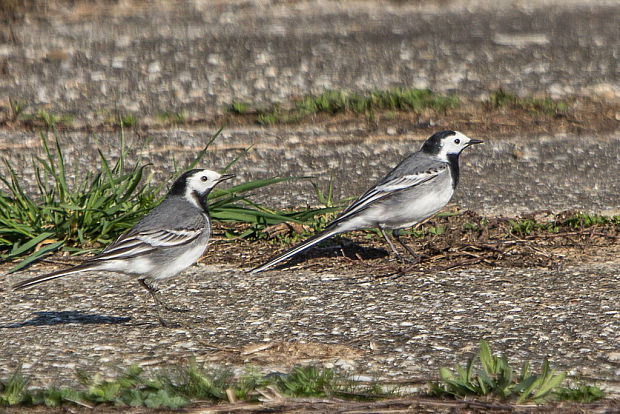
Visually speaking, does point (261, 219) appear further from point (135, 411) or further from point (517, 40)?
point (517, 40)

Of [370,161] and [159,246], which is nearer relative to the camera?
[159,246]

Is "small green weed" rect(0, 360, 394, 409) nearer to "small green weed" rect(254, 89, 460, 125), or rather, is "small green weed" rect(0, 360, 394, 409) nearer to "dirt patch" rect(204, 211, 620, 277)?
"dirt patch" rect(204, 211, 620, 277)

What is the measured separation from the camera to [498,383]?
12.8 feet

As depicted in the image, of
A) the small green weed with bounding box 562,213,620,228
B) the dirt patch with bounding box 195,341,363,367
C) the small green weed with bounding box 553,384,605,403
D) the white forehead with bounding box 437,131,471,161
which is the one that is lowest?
the small green weed with bounding box 562,213,620,228

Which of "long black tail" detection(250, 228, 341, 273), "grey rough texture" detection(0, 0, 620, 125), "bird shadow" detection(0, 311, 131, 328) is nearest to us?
"bird shadow" detection(0, 311, 131, 328)

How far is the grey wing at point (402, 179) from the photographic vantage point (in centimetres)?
682

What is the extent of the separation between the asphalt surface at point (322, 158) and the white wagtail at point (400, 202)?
512 mm

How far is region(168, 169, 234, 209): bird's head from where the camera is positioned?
6.06 metres

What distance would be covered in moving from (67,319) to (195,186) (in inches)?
50.0

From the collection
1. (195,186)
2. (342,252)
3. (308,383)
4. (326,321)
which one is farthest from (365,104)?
(308,383)

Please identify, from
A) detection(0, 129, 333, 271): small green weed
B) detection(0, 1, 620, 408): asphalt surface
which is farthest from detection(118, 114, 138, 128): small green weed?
detection(0, 129, 333, 271): small green weed

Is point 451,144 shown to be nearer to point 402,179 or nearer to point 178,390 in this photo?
point 402,179

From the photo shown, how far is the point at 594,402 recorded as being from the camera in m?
3.82

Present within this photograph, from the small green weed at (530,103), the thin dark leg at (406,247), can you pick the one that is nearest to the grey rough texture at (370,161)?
the small green weed at (530,103)
